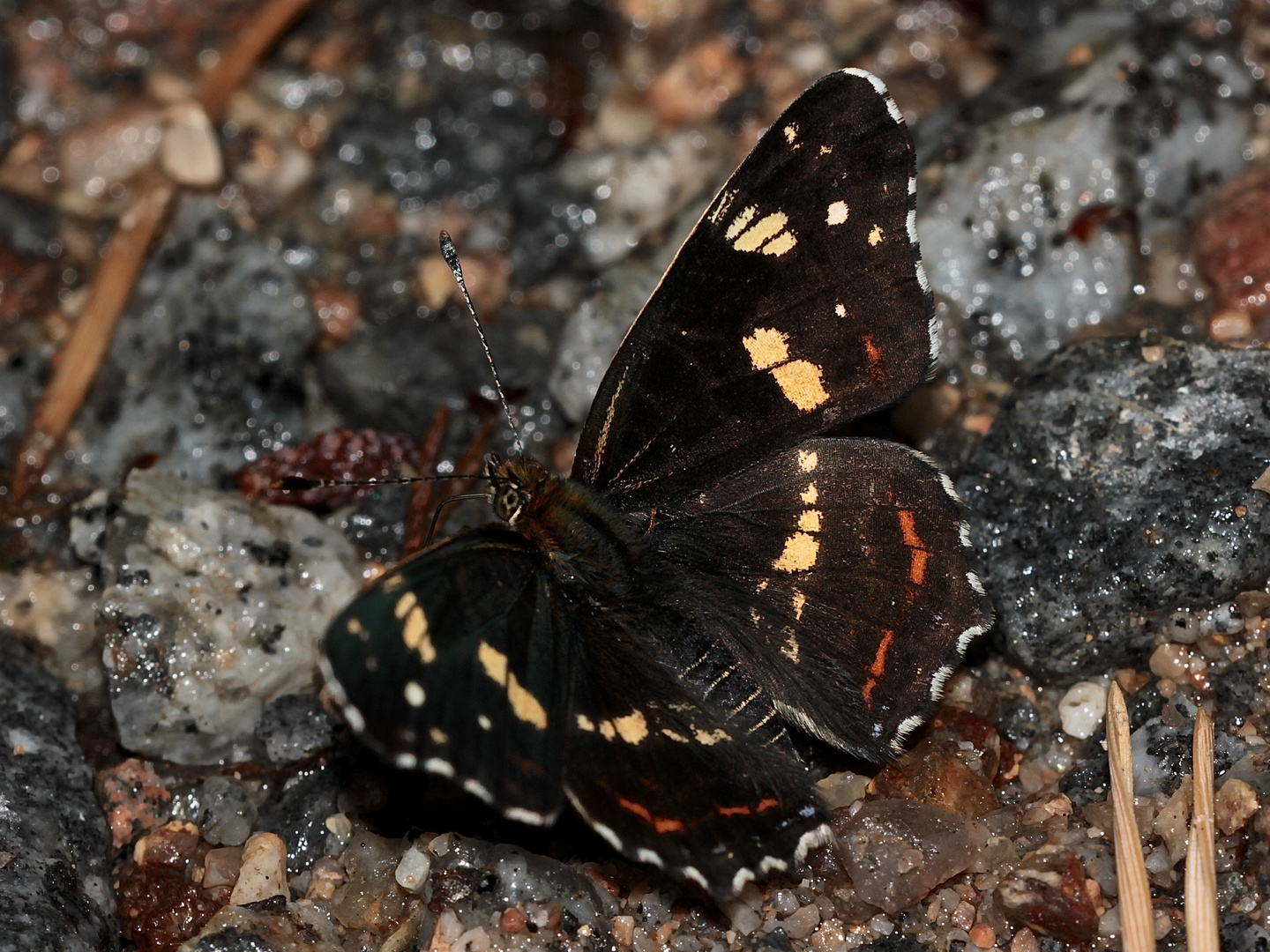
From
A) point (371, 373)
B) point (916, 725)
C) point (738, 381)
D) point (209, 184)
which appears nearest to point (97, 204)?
point (209, 184)

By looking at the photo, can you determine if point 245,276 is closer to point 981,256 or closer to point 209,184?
point 209,184

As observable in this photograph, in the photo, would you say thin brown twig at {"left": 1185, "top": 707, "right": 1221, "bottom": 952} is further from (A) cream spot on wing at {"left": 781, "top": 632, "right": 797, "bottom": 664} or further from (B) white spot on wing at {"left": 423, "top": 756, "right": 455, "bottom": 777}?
(B) white spot on wing at {"left": 423, "top": 756, "right": 455, "bottom": 777}

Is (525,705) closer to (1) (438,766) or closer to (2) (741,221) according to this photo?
Result: (1) (438,766)

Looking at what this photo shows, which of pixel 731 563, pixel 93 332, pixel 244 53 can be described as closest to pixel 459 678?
pixel 731 563

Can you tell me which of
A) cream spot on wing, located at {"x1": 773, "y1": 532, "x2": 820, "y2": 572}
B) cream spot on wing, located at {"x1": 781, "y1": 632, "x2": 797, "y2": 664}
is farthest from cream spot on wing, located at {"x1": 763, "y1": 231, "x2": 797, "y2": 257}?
cream spot on wing, located at {"x1": 781, "y1": 632, "x2": 797, "y2": 664}

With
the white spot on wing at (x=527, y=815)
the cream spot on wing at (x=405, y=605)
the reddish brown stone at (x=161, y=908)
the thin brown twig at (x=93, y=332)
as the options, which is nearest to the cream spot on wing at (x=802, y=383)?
the cream spot on wing at (x=405, y=605)
